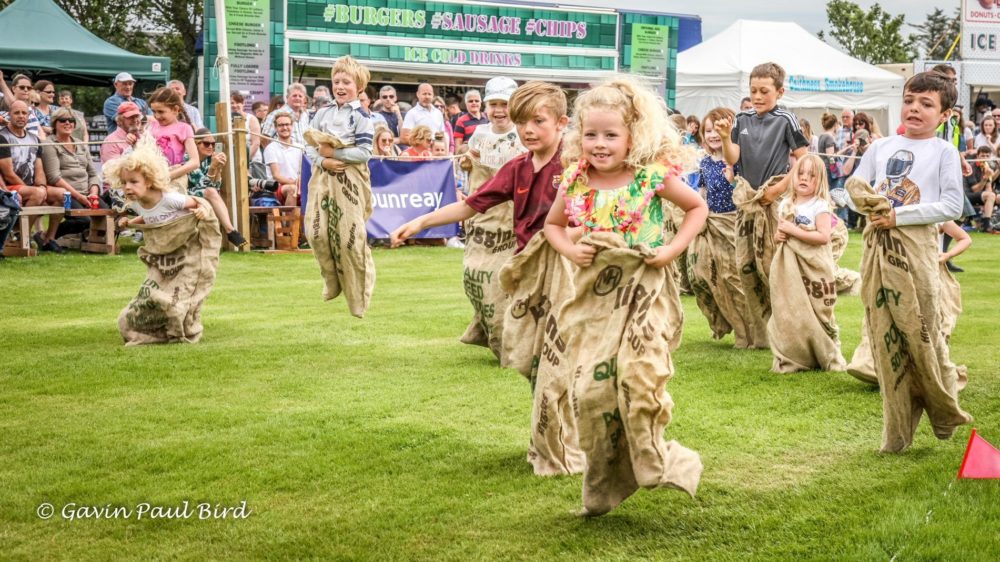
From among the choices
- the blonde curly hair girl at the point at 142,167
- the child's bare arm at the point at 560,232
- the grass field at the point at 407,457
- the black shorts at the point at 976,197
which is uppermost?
the blonde curly hair girl at the point at 142,167

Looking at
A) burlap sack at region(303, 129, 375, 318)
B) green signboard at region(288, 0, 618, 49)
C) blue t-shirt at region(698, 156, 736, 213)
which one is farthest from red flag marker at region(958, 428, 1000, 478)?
green signboard at region(288, 0, 618, 49)

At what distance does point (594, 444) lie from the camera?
476cm

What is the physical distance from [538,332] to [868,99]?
25.8 metres

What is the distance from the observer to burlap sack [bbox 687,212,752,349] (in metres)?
9.73

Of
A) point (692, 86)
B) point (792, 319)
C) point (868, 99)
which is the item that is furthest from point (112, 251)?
point (868, 99)

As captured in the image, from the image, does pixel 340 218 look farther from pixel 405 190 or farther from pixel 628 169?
pixel 405 190

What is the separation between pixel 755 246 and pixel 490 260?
7.64ft

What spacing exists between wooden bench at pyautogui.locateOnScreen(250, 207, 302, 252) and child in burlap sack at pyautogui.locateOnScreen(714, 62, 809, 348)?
28.6ft

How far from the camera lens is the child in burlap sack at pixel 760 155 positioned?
354 inches

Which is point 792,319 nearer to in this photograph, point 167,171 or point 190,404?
point 190,404

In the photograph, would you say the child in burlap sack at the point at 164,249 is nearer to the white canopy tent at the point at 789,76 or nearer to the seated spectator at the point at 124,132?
the seated spectator at the point at 124,132

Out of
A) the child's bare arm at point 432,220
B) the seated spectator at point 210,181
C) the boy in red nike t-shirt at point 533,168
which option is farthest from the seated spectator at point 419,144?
the child's bare arm at point 432,220

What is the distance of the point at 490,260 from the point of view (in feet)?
26.5

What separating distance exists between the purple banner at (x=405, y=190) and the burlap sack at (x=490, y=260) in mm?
8667
